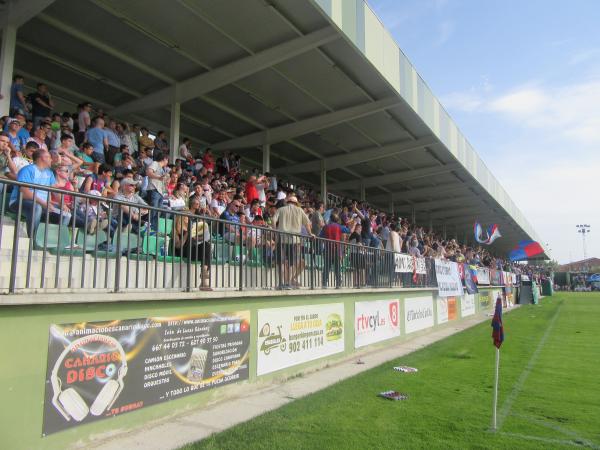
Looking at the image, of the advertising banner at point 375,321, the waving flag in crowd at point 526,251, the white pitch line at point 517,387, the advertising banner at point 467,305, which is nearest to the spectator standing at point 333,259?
the advertising banner at point 375,321

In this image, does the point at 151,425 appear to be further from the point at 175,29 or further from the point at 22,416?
the point at 175,29

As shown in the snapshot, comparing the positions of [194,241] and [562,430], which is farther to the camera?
[194,241]

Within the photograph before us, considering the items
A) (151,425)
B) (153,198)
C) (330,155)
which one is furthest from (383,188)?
(151,425)

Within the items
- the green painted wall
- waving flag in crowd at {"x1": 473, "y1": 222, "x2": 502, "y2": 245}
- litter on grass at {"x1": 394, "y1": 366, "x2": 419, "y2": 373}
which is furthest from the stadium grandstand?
waving flag in crowd at {"x1": 473, "y1": 222, "x2": 502, "y2": 245}

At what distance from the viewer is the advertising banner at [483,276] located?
2533 cm

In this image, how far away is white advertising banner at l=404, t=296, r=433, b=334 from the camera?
587 inches

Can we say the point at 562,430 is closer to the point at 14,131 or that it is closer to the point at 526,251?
the point at 14,131

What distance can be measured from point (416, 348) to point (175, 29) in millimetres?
10305

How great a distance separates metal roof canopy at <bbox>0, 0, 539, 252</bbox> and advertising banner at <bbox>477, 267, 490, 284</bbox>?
22.3 feet

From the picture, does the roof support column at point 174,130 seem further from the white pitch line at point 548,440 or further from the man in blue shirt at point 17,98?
the white pitch line at point 548,440

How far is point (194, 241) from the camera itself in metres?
7.21

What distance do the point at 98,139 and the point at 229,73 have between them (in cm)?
431

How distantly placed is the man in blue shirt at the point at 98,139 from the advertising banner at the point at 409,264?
8753mm

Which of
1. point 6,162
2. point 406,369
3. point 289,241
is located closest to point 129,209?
point 6,162
